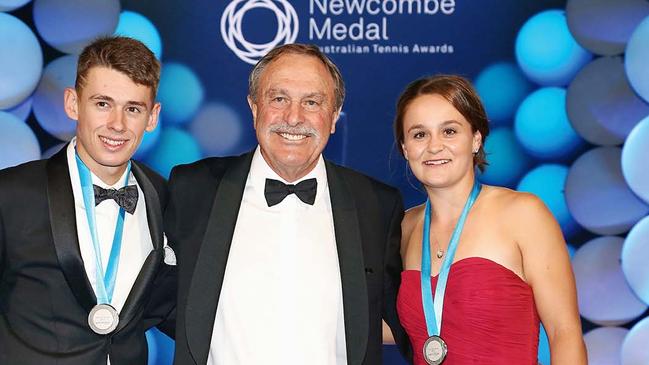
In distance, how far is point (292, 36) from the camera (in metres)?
4.46

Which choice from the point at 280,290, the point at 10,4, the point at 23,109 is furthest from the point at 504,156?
the point at 10,4

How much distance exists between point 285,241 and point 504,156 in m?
1.94

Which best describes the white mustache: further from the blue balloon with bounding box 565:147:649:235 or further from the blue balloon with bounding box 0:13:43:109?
the blue balloon with bounding box 0:13:43:109

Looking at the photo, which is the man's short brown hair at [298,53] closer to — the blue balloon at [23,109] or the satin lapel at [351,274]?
the satin lapel at [351,274]

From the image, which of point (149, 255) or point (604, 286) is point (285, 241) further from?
point (604, 286)

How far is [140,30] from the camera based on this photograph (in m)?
4.50

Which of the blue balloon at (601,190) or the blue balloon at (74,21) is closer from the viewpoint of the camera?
the blue balloon at (601,190)

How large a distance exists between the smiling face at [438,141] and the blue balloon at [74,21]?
2.27 metres

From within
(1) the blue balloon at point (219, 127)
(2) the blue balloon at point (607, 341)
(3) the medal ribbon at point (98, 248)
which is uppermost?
(1) the blue balloon at point (219, 127)

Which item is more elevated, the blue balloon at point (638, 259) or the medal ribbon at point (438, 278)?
the blue balloon at point (638, 259)

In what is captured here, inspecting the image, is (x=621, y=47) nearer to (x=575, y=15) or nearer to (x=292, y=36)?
(x=575, y=15)

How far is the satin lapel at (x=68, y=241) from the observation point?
246 cm

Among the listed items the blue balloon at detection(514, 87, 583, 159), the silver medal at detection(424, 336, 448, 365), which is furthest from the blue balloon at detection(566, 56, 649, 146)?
the silver medal at detection(424, 336, 448, 365)

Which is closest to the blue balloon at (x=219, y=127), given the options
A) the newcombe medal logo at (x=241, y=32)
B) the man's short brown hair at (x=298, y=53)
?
the newcombe medal logo at (x=241, y=32)
